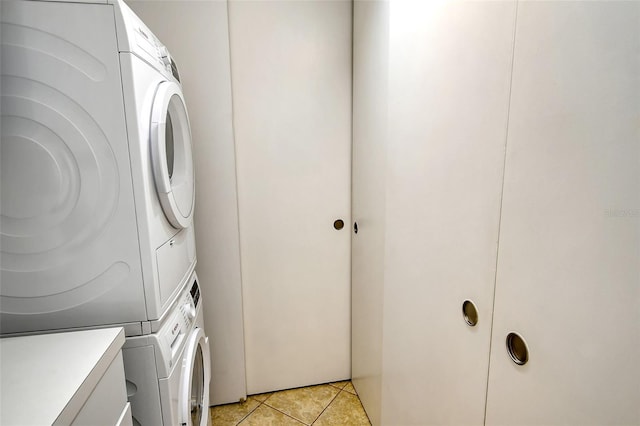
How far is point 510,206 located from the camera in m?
0.71

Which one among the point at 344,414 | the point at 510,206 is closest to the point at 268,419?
the point at 344,414

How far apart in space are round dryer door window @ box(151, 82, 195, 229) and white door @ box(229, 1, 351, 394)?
0.48m

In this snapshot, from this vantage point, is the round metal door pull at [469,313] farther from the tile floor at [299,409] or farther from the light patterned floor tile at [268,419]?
the light patterned floor tile at [268,419]

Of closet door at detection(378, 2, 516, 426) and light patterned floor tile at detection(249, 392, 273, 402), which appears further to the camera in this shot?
light patterned floor tile at detection(249, 392, 273, 402)

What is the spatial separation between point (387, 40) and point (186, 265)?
1185 mm

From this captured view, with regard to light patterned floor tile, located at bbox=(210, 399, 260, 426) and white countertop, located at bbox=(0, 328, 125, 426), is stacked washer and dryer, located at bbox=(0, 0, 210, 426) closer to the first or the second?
white countertop, located at bbox=(0, 328, 125, 426)

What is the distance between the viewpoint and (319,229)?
6.05 ft

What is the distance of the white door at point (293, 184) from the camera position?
164 centimetres

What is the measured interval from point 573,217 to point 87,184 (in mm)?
1122

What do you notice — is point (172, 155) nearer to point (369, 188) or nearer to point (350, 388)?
point (369, 188)

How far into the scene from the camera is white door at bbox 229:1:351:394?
1.64 m

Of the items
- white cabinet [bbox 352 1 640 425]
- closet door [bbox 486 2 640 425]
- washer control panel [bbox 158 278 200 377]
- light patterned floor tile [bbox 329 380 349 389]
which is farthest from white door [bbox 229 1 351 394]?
closet door [bbox 486 2 640 425]

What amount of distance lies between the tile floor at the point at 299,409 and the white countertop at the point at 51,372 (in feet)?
4.16

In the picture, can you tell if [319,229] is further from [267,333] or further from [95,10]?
[95,10]
